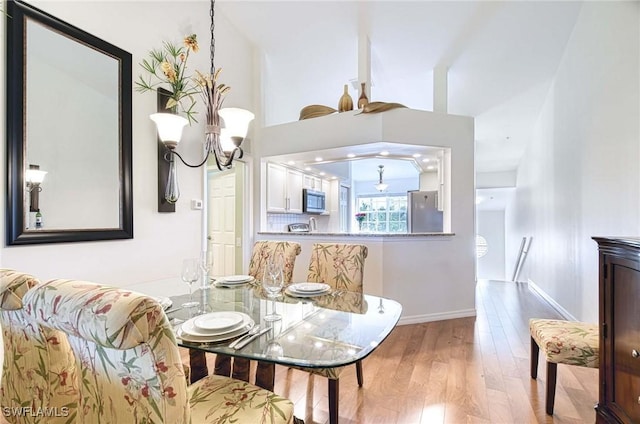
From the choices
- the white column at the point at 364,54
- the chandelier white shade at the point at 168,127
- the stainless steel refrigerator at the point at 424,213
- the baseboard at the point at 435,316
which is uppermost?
the white column at the point at 364,54

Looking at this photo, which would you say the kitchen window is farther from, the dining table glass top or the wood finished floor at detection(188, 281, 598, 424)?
the dining table glass top

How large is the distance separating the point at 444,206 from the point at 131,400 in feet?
11.4

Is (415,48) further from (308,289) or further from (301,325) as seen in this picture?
(301,325)

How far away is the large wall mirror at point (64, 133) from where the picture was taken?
177 centimetres

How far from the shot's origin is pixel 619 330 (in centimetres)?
144

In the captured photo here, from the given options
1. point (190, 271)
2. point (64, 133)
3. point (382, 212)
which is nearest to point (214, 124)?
point (64, 133)

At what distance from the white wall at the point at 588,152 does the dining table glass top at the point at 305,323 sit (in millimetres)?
2108

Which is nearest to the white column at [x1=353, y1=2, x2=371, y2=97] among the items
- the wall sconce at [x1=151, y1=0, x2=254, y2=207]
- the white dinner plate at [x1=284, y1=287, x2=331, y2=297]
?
the wall sconce at [x1=151, y1=0, x2=254, y2=207]

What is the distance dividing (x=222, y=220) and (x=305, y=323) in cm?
310

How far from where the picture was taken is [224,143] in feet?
7.14

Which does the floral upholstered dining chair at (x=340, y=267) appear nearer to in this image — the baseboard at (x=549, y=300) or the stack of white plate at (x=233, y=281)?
the stack of white plate at (x=233, y=281)

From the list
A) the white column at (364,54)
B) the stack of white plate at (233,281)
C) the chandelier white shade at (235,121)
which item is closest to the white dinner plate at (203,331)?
the stack of white plate at (233,281)

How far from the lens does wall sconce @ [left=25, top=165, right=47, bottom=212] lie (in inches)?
71.7

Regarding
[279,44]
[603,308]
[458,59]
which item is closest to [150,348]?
[603,308]
